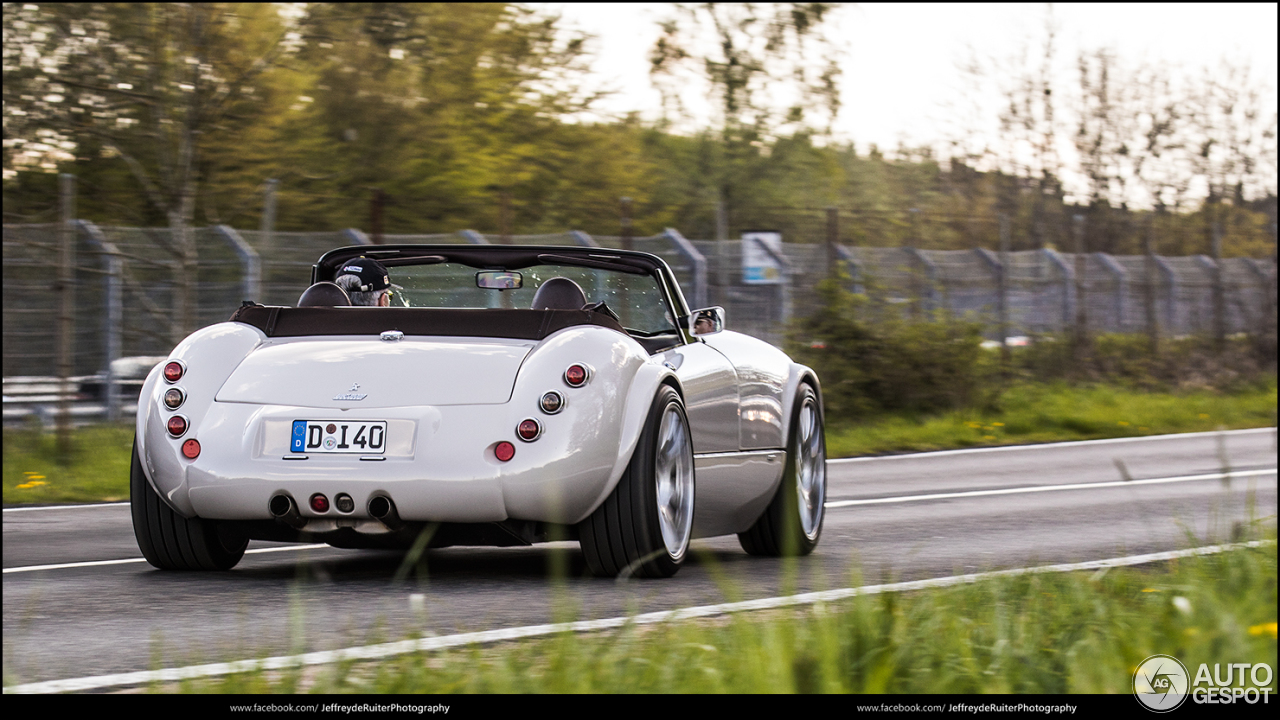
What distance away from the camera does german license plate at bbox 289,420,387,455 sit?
6117 millimetres

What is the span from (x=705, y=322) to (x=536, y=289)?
79cm

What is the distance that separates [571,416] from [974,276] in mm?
17746

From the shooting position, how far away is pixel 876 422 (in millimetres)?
19031

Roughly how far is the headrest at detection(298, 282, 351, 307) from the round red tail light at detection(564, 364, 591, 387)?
136 centimetres

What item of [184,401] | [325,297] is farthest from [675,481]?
[184,401]

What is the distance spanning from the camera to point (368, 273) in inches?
305

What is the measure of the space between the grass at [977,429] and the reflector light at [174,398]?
207 inches

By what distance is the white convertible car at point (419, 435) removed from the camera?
6109mm

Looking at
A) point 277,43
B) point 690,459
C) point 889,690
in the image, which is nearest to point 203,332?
point 690,459

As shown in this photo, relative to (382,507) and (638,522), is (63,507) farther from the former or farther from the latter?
(638,522)

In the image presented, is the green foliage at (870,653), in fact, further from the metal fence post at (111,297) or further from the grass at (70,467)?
the metal fence post at (111,297)

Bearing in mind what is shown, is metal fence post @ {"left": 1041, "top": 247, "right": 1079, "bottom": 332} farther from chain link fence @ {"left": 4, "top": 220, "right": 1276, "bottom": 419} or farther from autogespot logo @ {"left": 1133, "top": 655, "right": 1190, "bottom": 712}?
autogespot logo @ {"left": 1133, "top": 655, "right": 1190, "bottom": 712}

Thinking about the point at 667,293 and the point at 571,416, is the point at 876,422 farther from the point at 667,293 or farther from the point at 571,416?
the point at 571,416

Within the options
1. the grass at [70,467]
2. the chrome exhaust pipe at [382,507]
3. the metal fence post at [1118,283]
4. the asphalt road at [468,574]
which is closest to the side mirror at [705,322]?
the asphalt road at [468,574]
